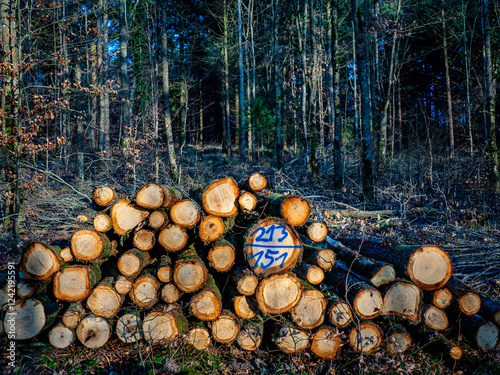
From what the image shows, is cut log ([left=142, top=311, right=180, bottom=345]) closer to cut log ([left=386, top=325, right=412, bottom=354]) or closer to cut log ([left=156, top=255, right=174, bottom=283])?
cut log ([left=156, top=255, right=174, bottom=283])

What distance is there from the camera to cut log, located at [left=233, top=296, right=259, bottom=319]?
326cm

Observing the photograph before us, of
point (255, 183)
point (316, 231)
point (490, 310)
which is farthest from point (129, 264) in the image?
point (490, 310)

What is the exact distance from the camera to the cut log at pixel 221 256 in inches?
134

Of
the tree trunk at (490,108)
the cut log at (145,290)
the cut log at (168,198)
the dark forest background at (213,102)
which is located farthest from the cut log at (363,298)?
the tree trunk at (490,108)

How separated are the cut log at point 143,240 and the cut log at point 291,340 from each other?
1742 millimetres

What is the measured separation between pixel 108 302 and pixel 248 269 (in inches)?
61.4

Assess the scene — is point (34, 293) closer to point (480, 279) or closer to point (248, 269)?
point (248, 269)

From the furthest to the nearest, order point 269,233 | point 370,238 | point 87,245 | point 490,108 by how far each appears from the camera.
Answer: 1. point 490,108
2. point 370,238
3. point 87,245
4. point 269,233

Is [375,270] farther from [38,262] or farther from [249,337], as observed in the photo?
[38,262]

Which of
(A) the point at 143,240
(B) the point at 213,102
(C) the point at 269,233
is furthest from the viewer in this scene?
(B) the point at 213,102

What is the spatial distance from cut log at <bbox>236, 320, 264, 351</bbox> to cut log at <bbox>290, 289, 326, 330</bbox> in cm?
43

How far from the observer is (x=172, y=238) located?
3486 millimetres

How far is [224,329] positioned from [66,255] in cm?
190

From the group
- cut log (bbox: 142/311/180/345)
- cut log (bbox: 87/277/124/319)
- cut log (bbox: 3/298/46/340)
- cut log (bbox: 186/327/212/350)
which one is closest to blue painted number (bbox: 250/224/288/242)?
cut log (bbox: 186/327/212/350)
